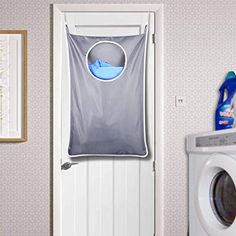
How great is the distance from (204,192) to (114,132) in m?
0.96

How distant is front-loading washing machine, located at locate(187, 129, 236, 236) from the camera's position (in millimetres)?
2111

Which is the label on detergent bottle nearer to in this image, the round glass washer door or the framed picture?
the round glass washer door

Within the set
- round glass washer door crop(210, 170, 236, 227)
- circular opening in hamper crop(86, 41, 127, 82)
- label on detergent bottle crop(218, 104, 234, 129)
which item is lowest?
round glass washer door crop(210, 170, 236, 227)

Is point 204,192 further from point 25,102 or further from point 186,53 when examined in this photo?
point 25,102

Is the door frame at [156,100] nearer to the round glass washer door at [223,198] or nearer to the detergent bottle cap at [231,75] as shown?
the detergent bottle cap at [231,75]

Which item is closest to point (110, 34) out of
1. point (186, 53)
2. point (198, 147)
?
point (186, 53)

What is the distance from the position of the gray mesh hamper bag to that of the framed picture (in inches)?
13.4

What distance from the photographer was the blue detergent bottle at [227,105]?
2945 millimetres

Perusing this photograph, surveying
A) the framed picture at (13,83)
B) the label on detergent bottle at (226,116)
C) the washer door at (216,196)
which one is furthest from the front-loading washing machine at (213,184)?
the framed picture at (13,83)

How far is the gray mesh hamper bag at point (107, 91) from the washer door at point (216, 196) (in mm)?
845

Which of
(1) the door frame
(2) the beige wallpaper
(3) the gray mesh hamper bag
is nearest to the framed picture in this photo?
(2) the beige wallpaper

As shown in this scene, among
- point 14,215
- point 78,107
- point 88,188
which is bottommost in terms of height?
point 14,215

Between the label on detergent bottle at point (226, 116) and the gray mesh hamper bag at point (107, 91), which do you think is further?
the gray mesh hamper bag at point (107, 91)

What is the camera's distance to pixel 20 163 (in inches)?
125
